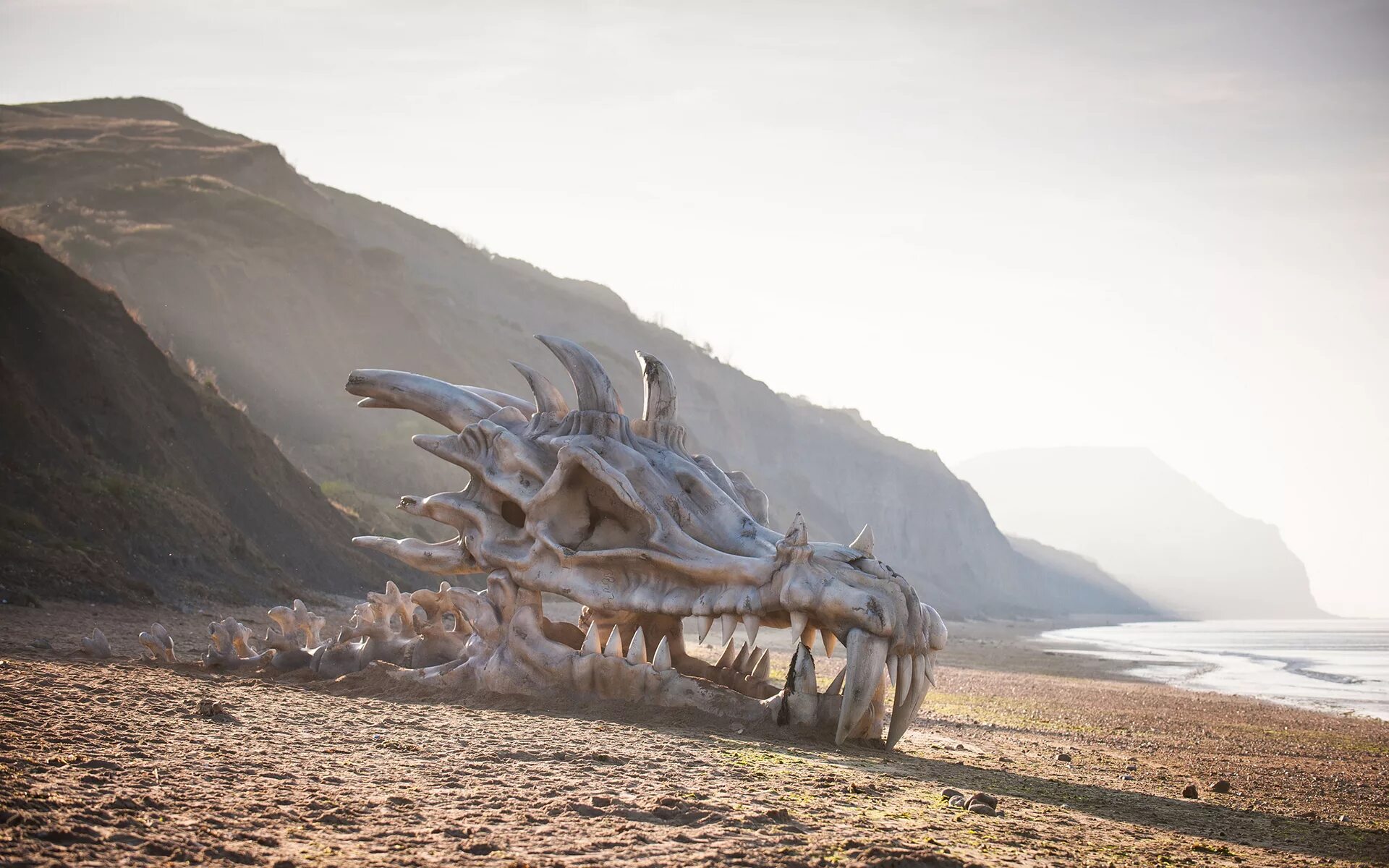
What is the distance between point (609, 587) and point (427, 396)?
2023 mm

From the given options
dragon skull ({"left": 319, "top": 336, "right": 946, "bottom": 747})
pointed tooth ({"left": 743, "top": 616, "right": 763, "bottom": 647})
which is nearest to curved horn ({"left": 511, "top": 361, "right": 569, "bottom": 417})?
dragon skull ({"left": 319, "top": 336, "right": 946, "bottom": 747})

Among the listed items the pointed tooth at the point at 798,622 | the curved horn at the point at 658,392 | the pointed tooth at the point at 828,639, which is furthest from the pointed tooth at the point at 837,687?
the curved horn at the point at 658,392

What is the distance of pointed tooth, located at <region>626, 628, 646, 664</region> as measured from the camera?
560 cm

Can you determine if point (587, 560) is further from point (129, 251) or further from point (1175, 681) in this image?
point (129, 251)

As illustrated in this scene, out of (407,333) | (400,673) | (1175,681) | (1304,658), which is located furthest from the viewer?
(407,333)

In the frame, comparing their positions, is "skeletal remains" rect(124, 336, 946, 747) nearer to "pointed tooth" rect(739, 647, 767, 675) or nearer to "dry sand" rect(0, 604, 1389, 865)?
"pointed tooth" rect(739, 647, 767, 675)

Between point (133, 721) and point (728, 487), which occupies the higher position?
point (728, 487)

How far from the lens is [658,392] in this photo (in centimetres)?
643

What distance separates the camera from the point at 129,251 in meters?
31.8

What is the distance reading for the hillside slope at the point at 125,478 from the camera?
38.1 feet

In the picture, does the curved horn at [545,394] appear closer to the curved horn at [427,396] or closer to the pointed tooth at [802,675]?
the curved horn at [427,396]

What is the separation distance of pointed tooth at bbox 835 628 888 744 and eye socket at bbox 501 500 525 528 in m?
2.23

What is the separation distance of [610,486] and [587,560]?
0.41 metres

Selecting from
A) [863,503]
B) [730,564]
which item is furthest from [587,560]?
[863,503]
